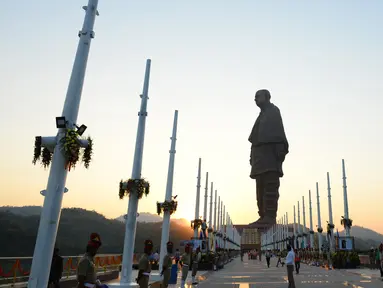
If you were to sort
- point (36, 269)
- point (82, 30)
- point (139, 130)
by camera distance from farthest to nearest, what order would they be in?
point (139, 130) → point (82, 30) → point (36, 269)

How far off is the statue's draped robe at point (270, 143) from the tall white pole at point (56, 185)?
76926 millimetres

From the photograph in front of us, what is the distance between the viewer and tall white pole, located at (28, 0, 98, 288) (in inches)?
366

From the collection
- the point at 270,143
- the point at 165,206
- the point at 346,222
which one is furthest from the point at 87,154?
the point at 270,143

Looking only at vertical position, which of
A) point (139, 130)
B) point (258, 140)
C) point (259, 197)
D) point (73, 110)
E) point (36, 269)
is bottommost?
point (36, 269)

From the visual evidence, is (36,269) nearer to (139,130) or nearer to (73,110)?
(73,110)

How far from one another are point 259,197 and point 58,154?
83.1m

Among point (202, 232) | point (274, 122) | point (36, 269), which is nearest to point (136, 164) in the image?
point (36, 269)

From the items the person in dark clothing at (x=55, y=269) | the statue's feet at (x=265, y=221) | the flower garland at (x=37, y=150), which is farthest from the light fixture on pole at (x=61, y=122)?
the statue's feet at (x=265, y=221)

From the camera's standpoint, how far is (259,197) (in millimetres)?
90188

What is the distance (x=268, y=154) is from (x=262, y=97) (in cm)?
1262

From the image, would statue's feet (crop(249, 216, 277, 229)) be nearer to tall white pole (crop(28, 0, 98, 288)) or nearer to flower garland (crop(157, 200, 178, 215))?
flower garland (crop(157, 200, 178, 215))

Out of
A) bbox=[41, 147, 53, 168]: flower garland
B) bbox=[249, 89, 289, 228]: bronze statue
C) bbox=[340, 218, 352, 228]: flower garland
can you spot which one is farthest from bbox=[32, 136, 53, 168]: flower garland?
bbox=[249, 89, 289, 228]: bronze statue

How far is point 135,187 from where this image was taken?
16.9m

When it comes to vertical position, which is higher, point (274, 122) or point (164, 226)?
point (274, 122)
